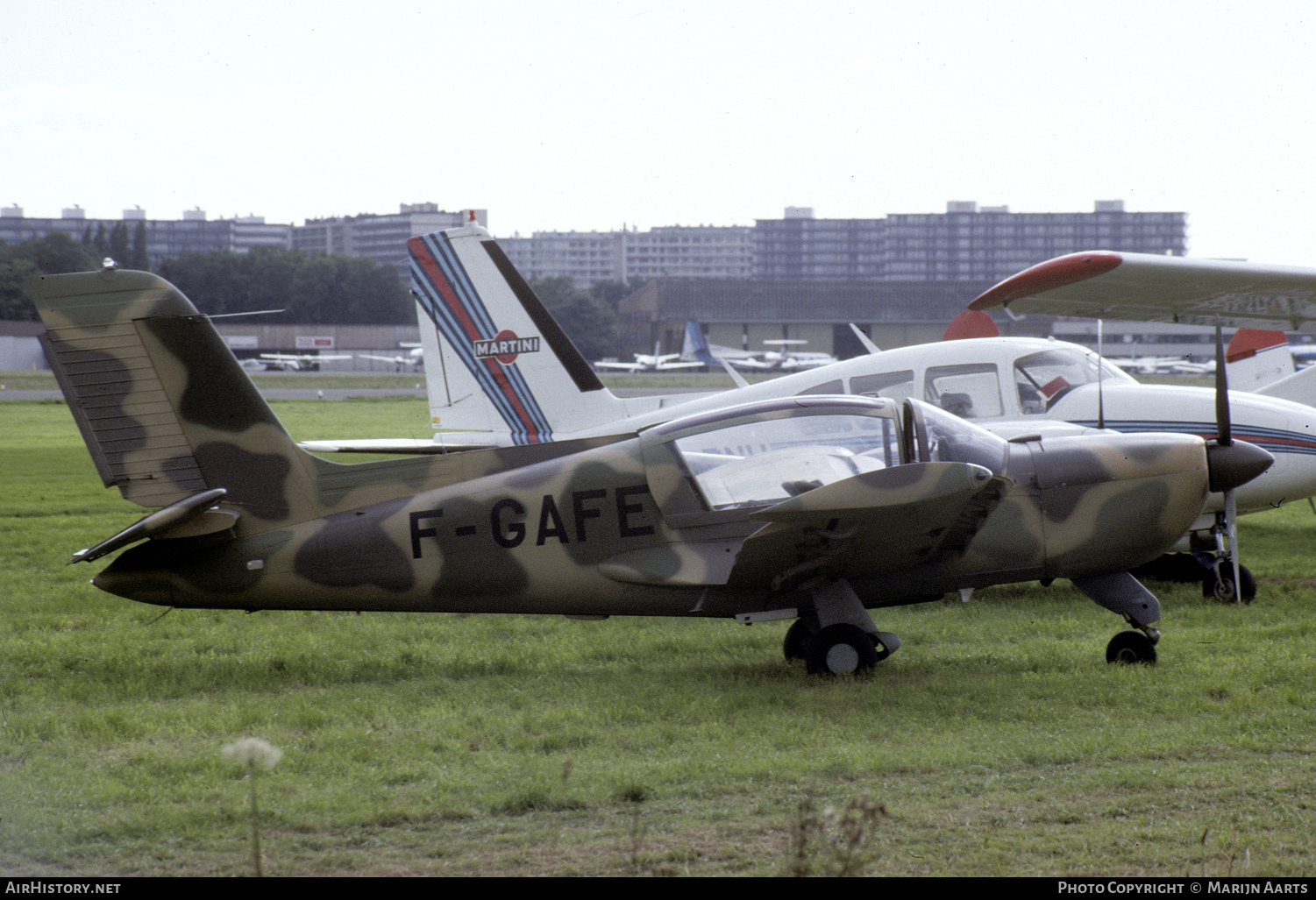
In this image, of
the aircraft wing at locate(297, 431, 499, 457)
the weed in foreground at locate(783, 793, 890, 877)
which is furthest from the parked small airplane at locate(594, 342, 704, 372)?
the weed in foreground at locate(783, 793, 890, 877)

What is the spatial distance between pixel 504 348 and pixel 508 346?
4 cm

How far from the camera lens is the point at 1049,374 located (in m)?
10.2

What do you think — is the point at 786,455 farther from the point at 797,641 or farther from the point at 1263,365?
the point at 1263,365

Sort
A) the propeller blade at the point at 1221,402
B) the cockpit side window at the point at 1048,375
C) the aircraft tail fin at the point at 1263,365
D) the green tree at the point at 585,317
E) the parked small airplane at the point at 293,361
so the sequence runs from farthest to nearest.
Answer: the green tree at the point at 585,317 → the parked small airplane at the point at 293,361 → the aircraft tail fin at the point at 1263,365 → the cockpit side window at the point at 1048,375 → the propeller blade at the point at 1221,402

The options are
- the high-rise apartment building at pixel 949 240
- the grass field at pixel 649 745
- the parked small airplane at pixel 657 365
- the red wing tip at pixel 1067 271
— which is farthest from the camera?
the high-rise apartment building at pixel 949 240

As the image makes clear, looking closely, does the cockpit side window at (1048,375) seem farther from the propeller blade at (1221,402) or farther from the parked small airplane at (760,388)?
the propeller blade at (1221,402)

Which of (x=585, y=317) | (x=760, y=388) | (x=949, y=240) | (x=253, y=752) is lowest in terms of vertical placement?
(x=253, y=752)

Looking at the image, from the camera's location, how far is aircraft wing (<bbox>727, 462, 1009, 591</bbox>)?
5.75 m

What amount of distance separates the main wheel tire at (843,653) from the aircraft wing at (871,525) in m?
0.35

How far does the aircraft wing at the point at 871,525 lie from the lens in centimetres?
575

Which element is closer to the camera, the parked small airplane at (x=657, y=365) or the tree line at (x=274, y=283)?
the tree line at (x=274, y=283)

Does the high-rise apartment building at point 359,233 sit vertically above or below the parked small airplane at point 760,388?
above

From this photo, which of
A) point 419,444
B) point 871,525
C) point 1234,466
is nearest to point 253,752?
point 871,525

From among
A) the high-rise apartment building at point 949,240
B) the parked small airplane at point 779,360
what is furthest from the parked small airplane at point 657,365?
the high-rise apartment building at point 949,240
